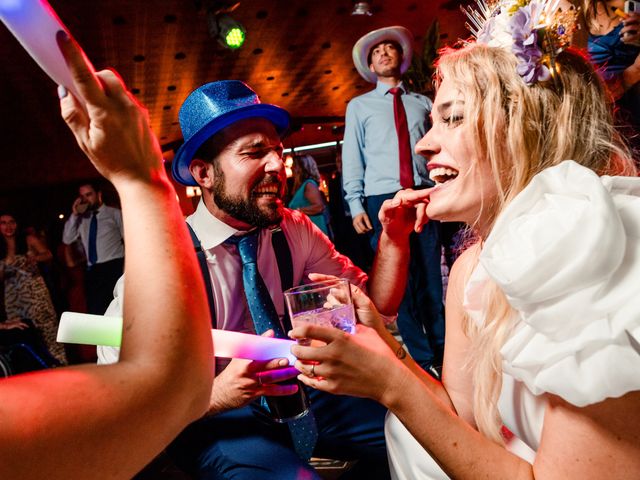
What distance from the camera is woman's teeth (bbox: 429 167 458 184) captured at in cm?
147

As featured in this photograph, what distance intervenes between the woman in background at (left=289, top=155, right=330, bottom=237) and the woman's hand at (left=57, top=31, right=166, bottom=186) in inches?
178

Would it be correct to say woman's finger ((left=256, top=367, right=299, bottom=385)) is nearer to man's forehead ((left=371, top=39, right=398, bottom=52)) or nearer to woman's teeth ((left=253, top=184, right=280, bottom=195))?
woman's teeth ((left=253, top=184, right=280, bottom=195))

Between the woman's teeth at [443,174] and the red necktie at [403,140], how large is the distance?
2.00 metres

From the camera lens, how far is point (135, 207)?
0.70 metres

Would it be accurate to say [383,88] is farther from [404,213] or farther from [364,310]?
[364,310]

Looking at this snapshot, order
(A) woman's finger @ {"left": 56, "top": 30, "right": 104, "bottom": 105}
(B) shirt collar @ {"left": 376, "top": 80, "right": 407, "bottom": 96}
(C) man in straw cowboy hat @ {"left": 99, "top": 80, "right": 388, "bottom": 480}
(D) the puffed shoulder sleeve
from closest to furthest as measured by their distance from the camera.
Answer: (A) woman's finger @ {"left": 56, "top": 30, "right": 104, "bottom": 105}, (D) the puffed shoulder sleeve, (C) man in straw cowboy hat @ {"left": 99, "top": 80, "right": 388, "bottom": 480}, (B) shirt collar @ {"left": 376, "top": 80, "right": 407, "bottom": 96}

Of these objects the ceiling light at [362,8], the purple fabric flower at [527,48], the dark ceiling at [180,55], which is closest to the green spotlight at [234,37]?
the dark ceiling at [180,55]

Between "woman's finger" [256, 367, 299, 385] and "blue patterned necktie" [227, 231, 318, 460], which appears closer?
"woman's finger" [256, 367, 299, 385]

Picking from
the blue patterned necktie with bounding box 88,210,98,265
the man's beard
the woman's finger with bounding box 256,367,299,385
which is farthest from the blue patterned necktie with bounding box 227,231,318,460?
the blue patterned necktie with bounding box 88,210,98,265

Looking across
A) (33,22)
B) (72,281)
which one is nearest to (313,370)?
(33,22)

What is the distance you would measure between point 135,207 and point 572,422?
0.91 m

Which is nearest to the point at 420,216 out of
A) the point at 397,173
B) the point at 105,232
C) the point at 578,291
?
the point at 578,291

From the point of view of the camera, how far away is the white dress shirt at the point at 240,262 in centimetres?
191

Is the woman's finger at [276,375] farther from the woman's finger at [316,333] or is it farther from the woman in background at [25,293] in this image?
the woman in background at [25,293]
